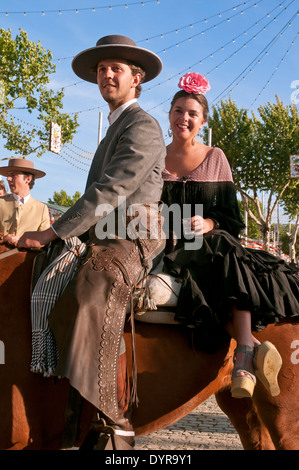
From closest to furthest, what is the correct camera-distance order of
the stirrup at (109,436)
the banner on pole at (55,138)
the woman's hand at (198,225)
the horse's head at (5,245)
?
the stirrup at (109,436), the horse's head at (5,245), the woman's hand at (198,225), the banner on pole at (55,138)

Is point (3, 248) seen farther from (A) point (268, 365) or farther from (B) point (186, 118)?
(A) point (268, 365)

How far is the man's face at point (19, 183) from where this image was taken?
6.17 m

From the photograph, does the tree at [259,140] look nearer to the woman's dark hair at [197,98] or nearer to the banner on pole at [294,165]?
the banner on pole at [294,165]

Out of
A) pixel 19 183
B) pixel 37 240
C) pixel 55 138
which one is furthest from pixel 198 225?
pixel 55 138

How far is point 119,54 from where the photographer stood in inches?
123

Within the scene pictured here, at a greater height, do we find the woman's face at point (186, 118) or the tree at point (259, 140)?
the tree at point (259, 140)

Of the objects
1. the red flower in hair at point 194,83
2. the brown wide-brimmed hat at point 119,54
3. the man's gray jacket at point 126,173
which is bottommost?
the man's gray jacket at point 126,173

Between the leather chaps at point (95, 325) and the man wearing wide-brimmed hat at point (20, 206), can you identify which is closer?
the leather chaps at point (95, 325)

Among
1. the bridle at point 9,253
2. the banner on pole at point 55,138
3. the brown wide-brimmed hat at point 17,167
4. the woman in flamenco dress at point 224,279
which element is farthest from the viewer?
the banner on pole at point 55,138

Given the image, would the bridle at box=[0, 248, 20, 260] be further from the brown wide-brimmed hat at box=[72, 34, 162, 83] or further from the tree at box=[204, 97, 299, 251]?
the tree at box=[204, 97, 299, 251]

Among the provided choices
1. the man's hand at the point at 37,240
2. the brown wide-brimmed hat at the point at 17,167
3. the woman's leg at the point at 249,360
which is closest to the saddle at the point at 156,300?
the woman's leg at the point at 249,360

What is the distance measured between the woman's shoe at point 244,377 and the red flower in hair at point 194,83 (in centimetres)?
194

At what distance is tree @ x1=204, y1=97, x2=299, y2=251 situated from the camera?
1090 inches

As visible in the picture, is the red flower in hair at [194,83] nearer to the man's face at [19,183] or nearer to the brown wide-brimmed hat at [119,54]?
the brown wide-brimmed hat at [119,54]
